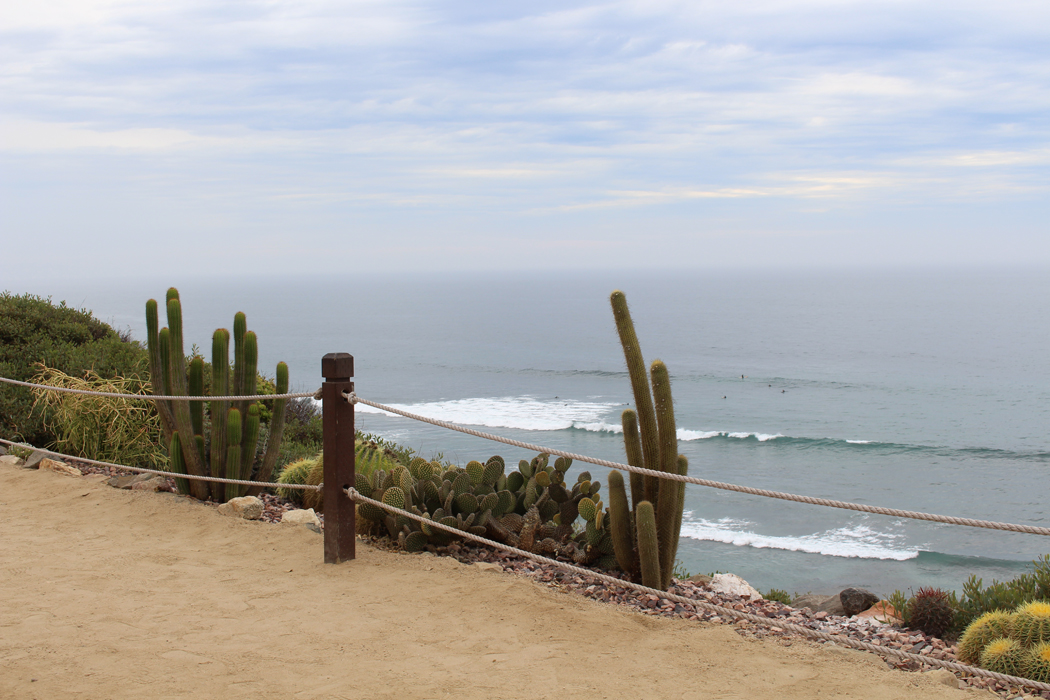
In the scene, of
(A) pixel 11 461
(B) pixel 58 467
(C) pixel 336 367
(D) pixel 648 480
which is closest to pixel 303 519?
(C) pixel 336 367

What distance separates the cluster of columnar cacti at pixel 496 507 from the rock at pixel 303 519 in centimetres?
44

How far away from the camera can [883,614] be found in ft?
20.4

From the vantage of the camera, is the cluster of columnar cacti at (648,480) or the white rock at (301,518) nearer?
the cluster of columnar cacti at (648,480)

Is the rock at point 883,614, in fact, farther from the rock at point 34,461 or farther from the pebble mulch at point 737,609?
the rock at point 34,461

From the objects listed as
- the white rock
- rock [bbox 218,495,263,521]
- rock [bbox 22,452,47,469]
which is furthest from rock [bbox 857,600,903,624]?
rock [bbox 22,452,47,469]

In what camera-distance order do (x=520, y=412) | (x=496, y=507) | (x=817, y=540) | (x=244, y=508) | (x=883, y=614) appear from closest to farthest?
(x=496, y=507)
(x=883, y=614)
(x=244, y=508)
(x=817, y=540)
(x=520, y=412)

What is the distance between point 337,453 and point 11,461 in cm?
527

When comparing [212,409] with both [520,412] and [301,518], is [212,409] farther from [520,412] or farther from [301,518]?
[520,412]

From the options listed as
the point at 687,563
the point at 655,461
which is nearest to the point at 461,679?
the point at 655,461

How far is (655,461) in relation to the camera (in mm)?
4734

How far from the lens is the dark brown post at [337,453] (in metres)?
4.92

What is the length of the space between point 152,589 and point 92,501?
2707mm

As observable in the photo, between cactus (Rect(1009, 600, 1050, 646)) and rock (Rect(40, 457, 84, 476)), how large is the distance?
7.94 metres

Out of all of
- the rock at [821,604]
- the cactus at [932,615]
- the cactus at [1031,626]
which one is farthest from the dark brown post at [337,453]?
the rock at [821,604]
